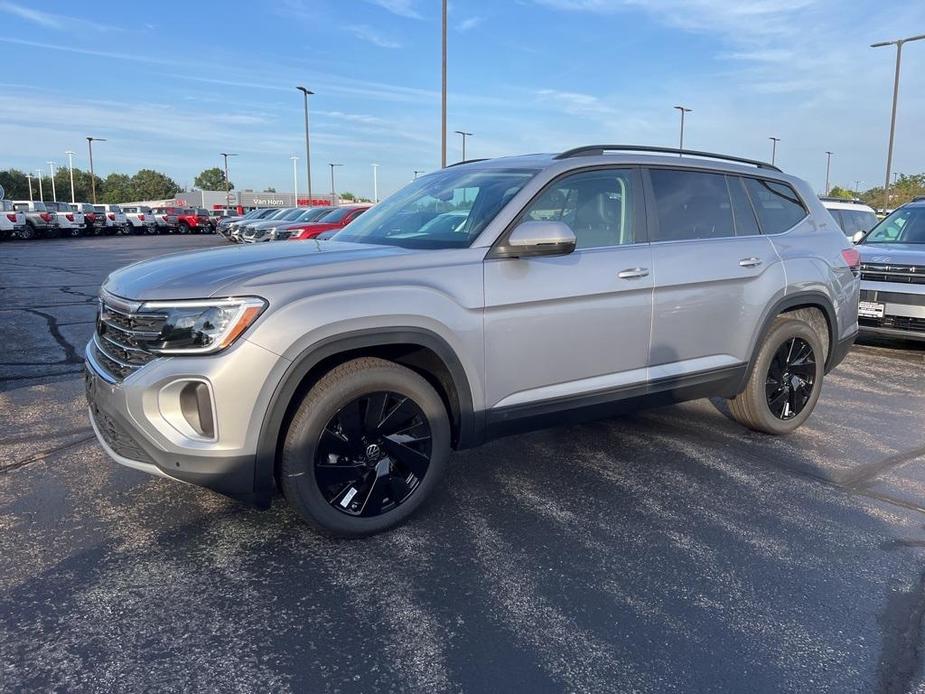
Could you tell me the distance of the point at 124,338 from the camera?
124 inches

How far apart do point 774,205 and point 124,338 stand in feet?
14.0

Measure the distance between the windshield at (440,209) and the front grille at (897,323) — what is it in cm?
552

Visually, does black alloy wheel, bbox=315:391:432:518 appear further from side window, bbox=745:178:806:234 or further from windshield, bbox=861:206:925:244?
windshield, bbox=861:206:925:244

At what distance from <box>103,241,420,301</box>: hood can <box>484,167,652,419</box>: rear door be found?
2.00 ft

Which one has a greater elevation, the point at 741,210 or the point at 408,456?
the point at 741,210

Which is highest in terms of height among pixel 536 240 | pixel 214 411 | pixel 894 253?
pixel 536 240

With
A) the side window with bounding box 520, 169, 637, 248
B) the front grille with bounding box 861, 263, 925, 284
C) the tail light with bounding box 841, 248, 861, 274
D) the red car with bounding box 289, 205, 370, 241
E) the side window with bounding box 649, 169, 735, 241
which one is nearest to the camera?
the side window with bounding box 520, 169, 637, 248

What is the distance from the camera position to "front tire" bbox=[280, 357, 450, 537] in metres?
3.15

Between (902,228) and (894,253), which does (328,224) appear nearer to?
(902,228)

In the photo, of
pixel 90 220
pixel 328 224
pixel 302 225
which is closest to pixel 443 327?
pixel 328 224

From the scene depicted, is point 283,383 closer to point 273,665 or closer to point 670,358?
point 273,665

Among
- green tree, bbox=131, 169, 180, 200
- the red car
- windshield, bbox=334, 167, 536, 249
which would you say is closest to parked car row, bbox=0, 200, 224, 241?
the red car

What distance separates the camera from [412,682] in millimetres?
2404

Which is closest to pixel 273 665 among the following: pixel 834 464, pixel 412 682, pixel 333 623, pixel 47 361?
pixel 333 623
